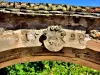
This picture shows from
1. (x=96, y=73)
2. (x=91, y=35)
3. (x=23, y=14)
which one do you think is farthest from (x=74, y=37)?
(x=96, y=73)

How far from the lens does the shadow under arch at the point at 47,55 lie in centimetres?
845

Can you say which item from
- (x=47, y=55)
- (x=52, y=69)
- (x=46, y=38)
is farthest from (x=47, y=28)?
(x=52, y=69)

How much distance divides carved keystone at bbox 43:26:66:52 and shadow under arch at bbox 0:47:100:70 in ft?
0.90

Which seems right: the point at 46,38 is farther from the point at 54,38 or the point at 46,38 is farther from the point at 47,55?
the point at 47,55

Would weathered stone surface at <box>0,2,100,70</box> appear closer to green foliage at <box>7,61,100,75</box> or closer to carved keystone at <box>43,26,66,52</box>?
carved keystone at <box>43,26,66,52</box>

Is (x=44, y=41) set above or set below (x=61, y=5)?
below

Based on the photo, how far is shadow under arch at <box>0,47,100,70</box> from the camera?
8453 mm

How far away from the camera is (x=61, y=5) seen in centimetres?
→ 838

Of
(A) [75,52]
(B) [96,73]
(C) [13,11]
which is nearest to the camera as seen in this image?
(C) [13,11]

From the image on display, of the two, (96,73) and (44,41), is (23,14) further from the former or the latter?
(96,73)

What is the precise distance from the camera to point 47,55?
28.0ft

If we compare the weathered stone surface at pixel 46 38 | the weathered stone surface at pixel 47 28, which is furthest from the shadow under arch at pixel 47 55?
the weathered stone surface at pixel 46 38

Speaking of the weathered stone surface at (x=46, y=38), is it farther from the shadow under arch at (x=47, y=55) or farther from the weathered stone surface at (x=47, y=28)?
the shadow under arch at (x=47, y=55)

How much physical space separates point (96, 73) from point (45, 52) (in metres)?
8.85
